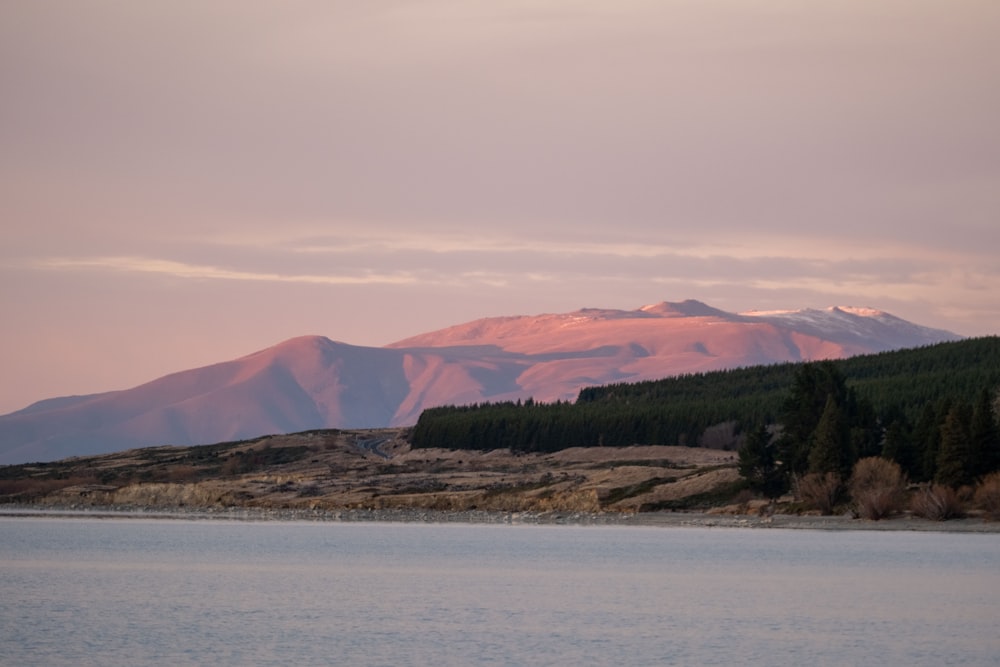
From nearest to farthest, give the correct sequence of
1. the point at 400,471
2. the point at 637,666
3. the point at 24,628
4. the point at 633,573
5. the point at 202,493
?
the point at 637,666 → the point at 24,628 → the point at 633,573 → the point at 202,493 → the point at 400,471

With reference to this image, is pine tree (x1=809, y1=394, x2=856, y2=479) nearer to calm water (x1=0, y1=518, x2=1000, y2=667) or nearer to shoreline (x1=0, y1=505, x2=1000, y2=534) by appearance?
shoreline (x1=0, y1=505, x2=1000, y2=534)

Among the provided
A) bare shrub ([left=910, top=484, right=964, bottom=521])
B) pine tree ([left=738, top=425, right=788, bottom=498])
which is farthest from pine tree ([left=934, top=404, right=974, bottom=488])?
pine tree ([left=738, top=425, right=788, bottom=498])

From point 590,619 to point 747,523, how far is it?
65010mm

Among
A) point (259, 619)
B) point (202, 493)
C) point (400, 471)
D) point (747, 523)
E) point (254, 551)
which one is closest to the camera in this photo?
point (259, 619)

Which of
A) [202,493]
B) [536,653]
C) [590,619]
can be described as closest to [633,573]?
[590,619]

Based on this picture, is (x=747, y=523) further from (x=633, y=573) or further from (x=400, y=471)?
(x=400, y=471)

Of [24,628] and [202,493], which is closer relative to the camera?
[24,628]

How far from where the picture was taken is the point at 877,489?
109125mm

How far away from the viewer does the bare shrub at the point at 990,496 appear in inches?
4023

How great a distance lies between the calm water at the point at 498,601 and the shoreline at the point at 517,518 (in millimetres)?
11535

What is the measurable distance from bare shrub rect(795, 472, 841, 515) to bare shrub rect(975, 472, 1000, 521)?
12119 millimetres

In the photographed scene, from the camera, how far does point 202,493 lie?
526 feet

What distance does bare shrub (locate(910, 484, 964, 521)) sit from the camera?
10538 cm

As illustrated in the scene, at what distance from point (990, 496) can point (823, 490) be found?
591 inches
